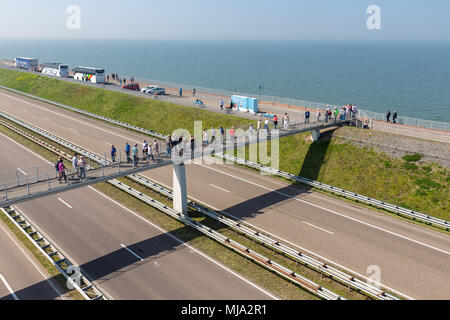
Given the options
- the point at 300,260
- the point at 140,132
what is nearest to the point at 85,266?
the point at 300,260

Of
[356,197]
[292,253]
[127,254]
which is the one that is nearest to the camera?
[292,253]

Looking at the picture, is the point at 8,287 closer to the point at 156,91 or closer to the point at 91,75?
the point at 156,91

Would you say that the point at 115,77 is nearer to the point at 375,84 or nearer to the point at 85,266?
the point at 85,266

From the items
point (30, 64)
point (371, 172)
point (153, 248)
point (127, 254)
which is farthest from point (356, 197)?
point (30, 64)

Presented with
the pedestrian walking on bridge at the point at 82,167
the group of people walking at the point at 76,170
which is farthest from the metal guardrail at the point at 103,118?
the pedestrian walking on bridge at the point at 82,167

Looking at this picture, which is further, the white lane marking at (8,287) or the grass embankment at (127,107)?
the grass embankment at (127,107)

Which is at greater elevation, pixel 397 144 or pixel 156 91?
pixel 156 91

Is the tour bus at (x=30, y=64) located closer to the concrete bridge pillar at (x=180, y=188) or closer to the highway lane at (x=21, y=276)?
the highway lane at (x=21, y=276)
